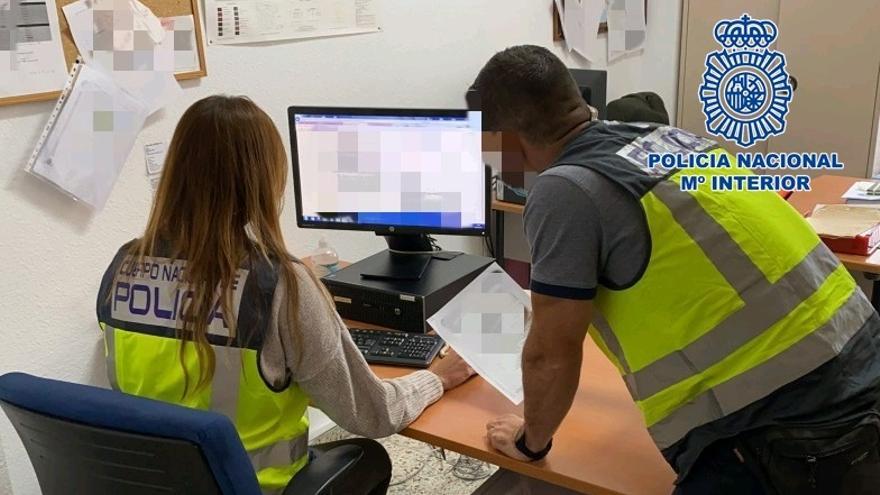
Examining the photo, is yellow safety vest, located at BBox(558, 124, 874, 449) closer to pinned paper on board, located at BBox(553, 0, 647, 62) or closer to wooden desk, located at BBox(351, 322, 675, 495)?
wooden desk, located at BBox(351, 322, 675, 495)

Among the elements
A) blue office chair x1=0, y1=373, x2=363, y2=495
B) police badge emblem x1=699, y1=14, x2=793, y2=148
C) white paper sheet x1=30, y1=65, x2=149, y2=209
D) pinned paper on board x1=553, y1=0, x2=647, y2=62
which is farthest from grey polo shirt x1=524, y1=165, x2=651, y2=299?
pinned paper on board x1=553, y1=0, x2=647, y2=62

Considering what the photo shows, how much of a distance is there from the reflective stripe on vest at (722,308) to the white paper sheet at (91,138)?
1.35m

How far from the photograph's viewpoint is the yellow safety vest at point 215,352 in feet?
4.35

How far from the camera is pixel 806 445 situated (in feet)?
3.77

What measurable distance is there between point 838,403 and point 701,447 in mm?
206

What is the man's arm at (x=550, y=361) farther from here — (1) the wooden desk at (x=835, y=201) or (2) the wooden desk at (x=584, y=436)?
(1) the wooden desk at (x=835, y=201)

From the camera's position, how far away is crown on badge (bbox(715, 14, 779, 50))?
11.4 ft

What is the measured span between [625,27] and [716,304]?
323 centimetres

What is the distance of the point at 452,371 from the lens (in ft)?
5.46

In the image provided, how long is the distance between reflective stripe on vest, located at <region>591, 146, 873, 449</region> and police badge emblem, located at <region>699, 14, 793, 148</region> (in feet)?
7.17

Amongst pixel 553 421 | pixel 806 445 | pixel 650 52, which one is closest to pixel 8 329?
pixel 553 421

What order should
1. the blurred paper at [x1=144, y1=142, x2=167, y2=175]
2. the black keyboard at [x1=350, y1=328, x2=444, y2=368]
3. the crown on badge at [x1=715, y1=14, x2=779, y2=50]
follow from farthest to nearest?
the crown on badge at [x1=715, y1=14, x2=779, y2=50]
the blurred paper at [x1=144, y1=142, x2=167, y2=175]
the black keyboard at [x1=350, y1=328, x2=444, y2=368]

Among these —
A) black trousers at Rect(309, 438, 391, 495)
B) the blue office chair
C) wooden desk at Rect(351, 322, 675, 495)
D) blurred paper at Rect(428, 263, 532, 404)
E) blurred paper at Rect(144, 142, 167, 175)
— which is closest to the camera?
the blue office chair

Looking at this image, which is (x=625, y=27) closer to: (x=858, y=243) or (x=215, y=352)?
(x=858, y=243)
